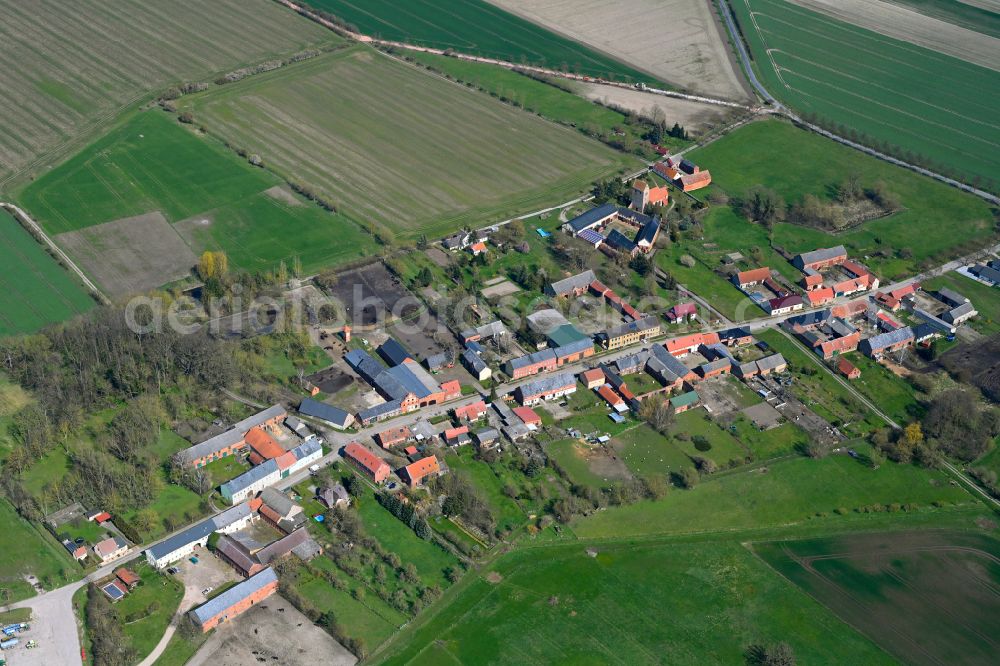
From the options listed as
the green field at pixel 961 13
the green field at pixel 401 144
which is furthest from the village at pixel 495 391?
the green field at pixel 961 13

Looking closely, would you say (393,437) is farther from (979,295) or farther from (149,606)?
(979,295)

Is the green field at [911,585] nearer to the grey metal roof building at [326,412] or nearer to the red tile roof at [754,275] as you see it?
the grey metal roof building at [326,412]

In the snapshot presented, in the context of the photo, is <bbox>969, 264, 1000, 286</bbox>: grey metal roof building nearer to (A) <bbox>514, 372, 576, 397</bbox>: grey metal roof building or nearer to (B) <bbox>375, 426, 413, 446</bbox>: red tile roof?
(A) <bbox>514, 372, 576, 397</bbox>: grey metal roof building

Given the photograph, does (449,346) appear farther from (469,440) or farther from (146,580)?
(146,580)

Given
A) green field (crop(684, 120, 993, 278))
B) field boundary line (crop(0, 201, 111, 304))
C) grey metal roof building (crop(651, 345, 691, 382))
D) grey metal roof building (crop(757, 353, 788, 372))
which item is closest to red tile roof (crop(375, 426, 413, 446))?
grey metal roof building (crop(651, 345, 691, 382))

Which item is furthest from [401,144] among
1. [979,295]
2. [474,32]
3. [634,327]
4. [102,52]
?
[979,295]
